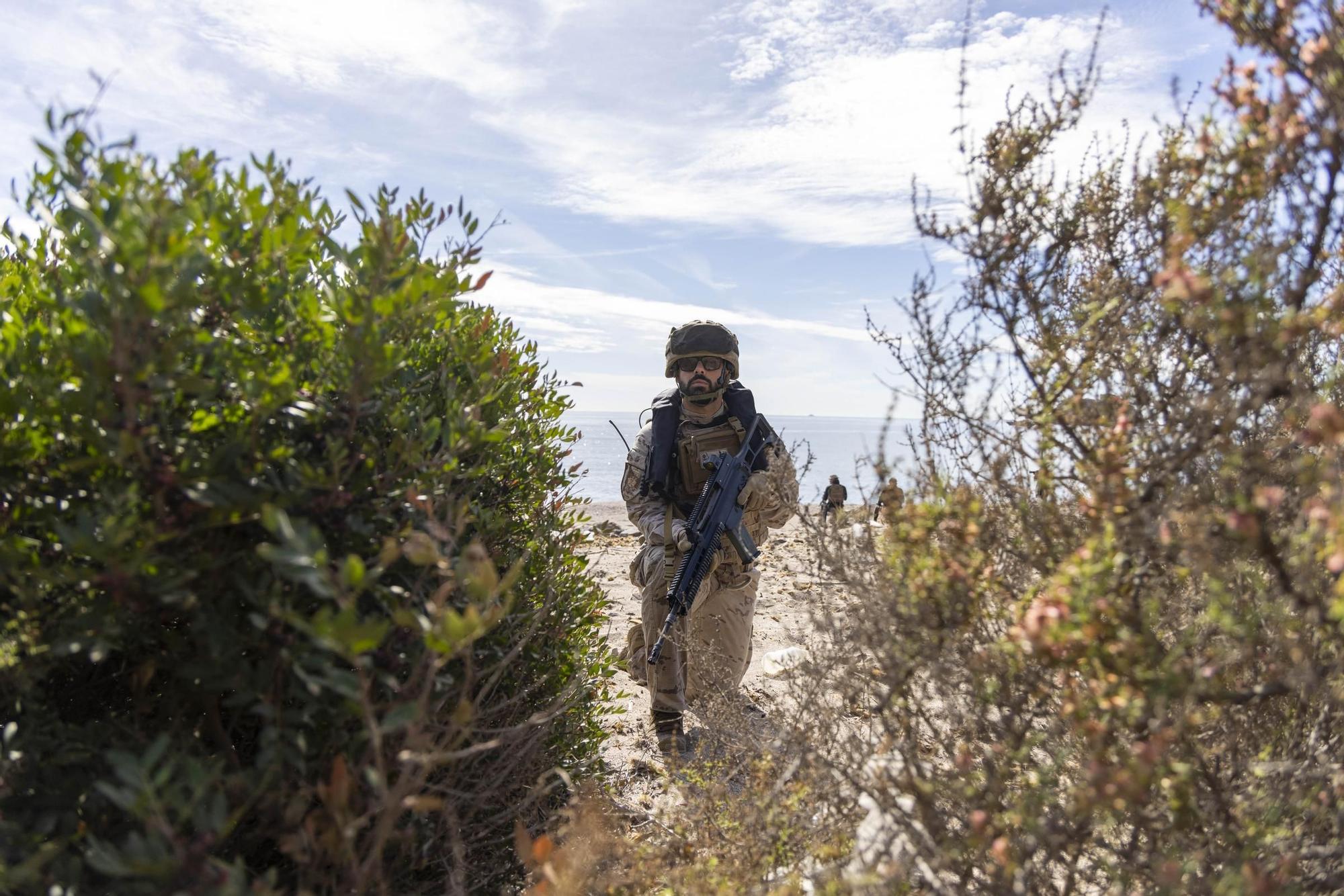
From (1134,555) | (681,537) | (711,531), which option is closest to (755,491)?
(711,531)

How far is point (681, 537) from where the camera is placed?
487 cm

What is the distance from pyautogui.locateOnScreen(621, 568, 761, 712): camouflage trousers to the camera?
4.73m

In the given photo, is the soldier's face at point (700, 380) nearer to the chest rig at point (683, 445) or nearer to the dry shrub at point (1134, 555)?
the chest rig at point (683, 445)

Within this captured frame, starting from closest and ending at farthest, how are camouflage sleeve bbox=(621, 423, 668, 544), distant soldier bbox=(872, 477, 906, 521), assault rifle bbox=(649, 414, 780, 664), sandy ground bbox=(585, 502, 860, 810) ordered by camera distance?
distant soldier bbox=(872, 477, 906, 521), sandy ground bbox=(585, 502, 860, 810), assault rifle bbox=(649, 414, 780, 664), camouflage sleeve bbox=(621, 423, 668, 544)

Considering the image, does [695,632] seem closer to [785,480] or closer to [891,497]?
[785,480]

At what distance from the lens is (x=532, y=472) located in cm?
299

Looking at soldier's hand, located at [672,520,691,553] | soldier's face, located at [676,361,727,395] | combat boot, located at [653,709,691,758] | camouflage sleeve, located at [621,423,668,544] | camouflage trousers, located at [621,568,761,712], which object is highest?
soldier's face, located at [676,361,727,395]

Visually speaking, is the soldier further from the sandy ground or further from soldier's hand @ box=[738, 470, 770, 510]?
the sandy ground

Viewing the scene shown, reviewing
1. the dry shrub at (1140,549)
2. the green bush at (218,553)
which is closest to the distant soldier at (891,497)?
the dry shrub at (1140,549)

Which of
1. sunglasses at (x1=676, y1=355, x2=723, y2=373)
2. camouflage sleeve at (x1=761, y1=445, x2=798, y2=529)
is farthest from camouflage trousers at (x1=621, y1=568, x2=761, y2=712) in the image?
camouflage sleeve at (x1=761, y1=445, x2=798, y2=529)

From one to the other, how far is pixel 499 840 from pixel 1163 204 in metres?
2.47

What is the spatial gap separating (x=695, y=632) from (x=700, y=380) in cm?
156

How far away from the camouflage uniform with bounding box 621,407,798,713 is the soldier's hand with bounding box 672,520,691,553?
0.07 metres

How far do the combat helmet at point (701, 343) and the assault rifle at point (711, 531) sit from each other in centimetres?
77
